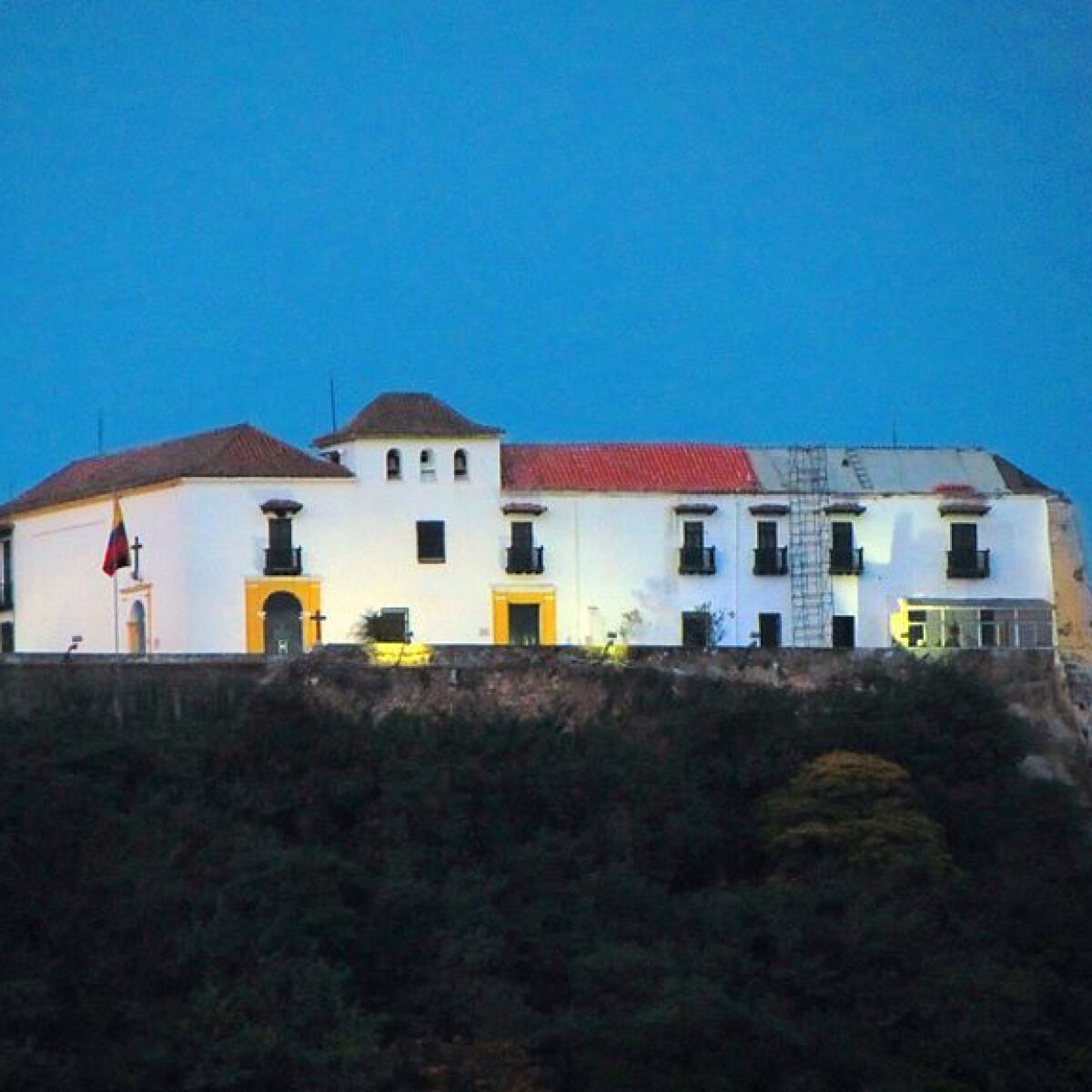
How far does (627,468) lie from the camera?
66812 millimetres

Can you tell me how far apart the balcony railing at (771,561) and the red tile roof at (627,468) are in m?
0.94

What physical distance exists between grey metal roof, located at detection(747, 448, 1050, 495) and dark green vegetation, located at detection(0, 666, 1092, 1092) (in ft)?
19.0

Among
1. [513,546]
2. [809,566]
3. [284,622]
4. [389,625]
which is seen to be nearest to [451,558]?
[513,546]

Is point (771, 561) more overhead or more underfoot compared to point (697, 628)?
more overhead

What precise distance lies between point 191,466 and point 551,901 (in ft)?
39.5

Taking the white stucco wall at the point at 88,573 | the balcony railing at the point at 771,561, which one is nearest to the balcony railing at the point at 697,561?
the balcony railing at the point at 771,561

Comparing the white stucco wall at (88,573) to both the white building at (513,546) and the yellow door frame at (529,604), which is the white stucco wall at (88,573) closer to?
the white building at (513,546)

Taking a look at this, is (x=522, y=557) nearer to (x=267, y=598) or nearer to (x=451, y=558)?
(x=451, y=558)

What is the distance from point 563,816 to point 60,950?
331 inches

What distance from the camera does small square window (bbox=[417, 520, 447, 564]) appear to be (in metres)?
65.0

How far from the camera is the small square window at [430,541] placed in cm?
6500

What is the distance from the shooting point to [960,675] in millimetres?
62844

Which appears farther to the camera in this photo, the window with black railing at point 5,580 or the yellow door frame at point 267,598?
the window with black railing at point 5,580

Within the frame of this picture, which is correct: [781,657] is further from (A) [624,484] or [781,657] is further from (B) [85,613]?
(B) [85,613]
